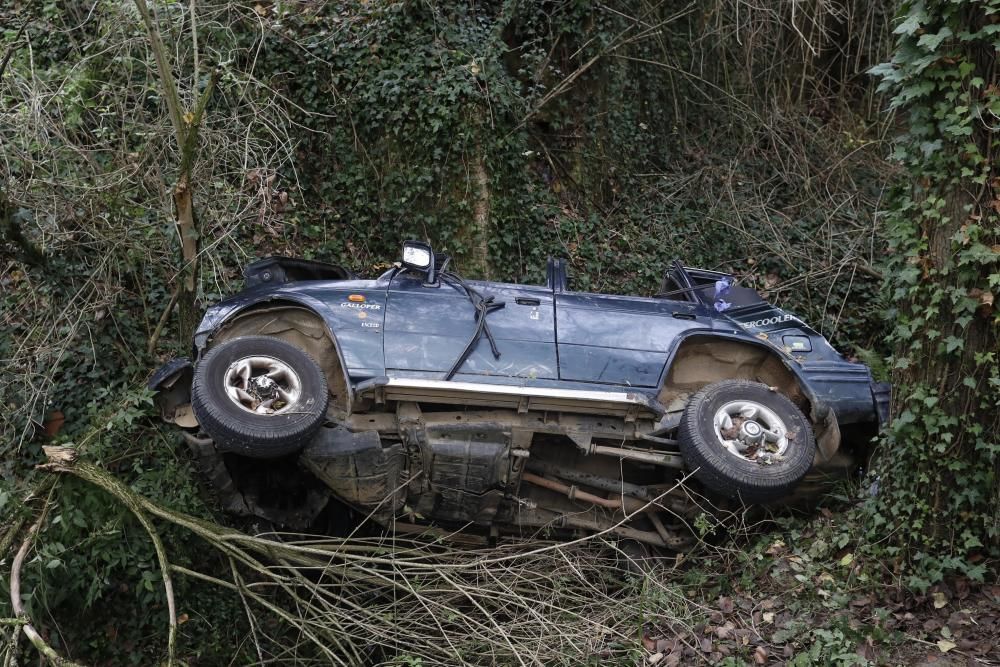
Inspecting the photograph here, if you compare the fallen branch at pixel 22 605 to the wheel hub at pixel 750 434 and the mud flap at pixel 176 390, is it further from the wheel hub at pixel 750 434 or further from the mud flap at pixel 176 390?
the wheel hub at pixel 750 434

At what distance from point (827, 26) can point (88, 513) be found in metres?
12.6

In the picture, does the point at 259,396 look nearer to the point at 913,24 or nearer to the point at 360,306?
the point at 360,306

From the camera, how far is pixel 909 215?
5.57 metres

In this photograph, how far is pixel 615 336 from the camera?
653 centimetres

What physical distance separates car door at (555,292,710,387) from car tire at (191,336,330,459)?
5.60 feet

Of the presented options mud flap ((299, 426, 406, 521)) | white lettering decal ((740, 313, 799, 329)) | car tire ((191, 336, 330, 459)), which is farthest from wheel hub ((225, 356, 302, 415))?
white lettering decal ((740, 313, 799, 329))

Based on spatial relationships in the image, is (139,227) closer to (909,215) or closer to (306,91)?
(306,91)

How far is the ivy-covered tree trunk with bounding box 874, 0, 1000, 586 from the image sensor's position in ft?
17.0

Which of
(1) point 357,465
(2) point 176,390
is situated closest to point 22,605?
(2) point 176,390

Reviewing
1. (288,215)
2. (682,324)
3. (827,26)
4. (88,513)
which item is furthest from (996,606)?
(827,26)

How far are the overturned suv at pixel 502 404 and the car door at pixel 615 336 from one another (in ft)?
0.03

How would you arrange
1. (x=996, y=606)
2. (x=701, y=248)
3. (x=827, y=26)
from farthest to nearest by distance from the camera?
(x=827, y=26)
(x=701, y=248)
(x=996, y=606)

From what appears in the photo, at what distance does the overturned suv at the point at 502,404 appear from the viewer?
20.1 ft

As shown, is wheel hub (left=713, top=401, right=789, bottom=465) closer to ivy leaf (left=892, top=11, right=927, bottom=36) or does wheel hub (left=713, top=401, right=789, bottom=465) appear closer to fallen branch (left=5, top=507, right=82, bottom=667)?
ivy leaf (left=892, top=11, right=927, bottom=36)
